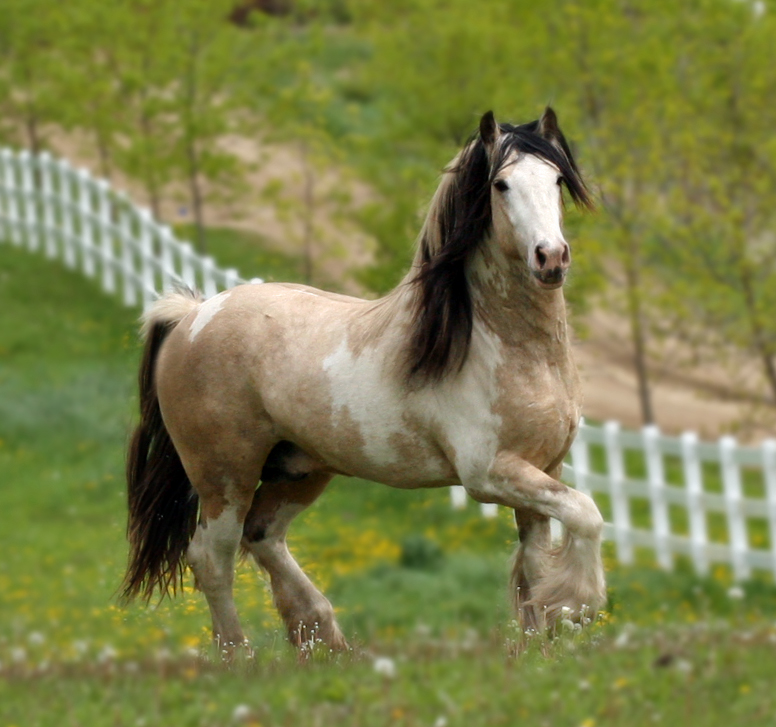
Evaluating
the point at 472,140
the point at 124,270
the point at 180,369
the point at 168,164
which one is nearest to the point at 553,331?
the point at 472,140

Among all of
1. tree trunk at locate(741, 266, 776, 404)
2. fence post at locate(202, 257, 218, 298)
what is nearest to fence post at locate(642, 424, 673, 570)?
tree trunk at locate(741, 266, 776, 404)

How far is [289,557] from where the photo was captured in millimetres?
6562

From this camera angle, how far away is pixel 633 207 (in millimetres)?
19906

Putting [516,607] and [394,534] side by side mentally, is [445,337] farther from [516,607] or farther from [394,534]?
[394,534]

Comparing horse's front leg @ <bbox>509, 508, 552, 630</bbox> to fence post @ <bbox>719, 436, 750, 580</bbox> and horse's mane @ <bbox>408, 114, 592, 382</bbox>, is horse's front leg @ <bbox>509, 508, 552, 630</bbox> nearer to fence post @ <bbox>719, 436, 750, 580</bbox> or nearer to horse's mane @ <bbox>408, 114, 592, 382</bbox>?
horse's mane @ <bbox>408, 114, 592, 382</bbox>

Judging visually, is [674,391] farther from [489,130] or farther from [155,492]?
[489,130]

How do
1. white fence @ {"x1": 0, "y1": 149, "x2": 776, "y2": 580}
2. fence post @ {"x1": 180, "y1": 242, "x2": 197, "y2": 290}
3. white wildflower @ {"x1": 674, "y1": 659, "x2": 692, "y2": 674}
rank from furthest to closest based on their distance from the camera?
fence post @ {"x1": 180, "y1": 242, "x2": 197, "y2": 290} → white fence @ {"x1": 0, "y1": 149, "x2": 776, "y2": 580} → white wildflower @ {"x1": 674, "y1": 659, "x2": 692, "y2": 674}

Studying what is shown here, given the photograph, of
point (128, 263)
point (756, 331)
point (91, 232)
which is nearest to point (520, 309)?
point (756, 331)

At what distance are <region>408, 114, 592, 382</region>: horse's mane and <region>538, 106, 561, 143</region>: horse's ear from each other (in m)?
0.01

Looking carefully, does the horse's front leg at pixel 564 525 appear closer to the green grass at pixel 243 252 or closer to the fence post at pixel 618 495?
the fence post at pixel 618 495

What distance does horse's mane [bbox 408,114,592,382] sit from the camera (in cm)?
552

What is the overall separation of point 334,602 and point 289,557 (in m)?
5.35

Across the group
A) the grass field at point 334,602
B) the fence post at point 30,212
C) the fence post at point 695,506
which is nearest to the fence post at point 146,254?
the grass field at point 334,602

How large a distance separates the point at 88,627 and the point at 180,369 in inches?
195
